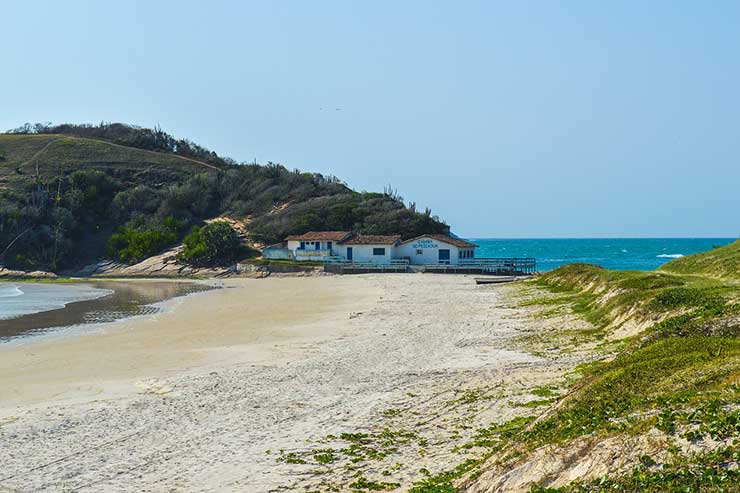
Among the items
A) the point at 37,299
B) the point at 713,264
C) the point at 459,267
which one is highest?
the point at 713,264

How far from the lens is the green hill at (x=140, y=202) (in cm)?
8844

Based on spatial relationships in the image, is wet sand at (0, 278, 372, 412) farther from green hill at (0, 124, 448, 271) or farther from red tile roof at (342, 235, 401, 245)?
green hill at (0, 124, 448, 271)

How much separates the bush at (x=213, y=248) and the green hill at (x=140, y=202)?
5589 millimetres

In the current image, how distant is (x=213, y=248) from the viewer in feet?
265

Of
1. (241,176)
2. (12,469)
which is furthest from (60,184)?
(12,469)

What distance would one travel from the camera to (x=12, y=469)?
10609 mm

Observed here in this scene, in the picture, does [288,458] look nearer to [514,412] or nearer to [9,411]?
[514,412]

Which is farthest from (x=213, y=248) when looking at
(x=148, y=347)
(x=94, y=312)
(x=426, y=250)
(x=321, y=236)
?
(x=148, y=347)

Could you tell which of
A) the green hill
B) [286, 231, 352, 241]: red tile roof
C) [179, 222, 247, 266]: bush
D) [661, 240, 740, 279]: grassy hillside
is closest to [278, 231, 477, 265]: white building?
[286, 231, 352, 241]: red tile roof

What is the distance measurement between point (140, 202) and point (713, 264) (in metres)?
84.7

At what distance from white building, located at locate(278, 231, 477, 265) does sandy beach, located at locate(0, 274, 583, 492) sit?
43.9 meters

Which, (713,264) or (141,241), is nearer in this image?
(713,264)

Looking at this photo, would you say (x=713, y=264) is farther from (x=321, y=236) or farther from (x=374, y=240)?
(x=321, y=236)

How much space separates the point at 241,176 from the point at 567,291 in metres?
78.6
